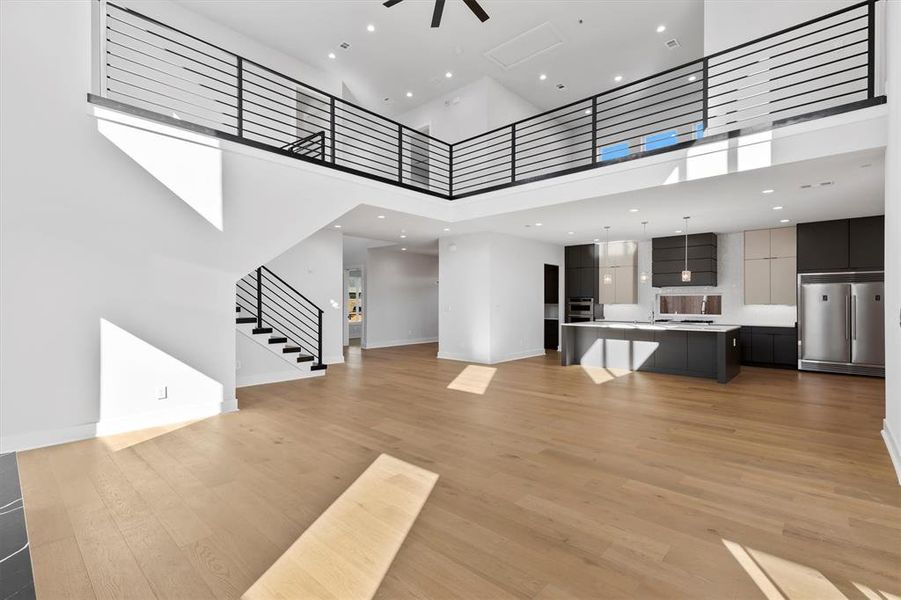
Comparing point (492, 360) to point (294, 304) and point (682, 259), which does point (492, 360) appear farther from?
point (682, 259)

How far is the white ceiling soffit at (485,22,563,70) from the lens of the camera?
7090 mm

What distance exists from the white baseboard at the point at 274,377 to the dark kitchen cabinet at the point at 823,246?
362 inches

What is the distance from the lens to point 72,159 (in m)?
3.81

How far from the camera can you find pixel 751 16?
5.53m

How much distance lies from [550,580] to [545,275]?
357 inches

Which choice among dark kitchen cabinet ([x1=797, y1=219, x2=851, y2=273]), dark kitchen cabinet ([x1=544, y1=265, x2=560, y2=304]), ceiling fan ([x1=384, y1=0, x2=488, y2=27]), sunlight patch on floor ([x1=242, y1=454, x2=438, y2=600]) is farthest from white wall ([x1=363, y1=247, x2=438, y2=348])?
dark kitchen cabinet ([x1=797, y1=219, x2=851, y2=273])

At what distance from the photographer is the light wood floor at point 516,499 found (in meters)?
1.89

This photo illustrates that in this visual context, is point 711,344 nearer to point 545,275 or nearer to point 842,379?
point 842,379

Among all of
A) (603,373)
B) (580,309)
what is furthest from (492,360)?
(580,309)

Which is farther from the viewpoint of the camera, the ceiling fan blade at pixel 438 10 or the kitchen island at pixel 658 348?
the kitchen island at pixel 658 348

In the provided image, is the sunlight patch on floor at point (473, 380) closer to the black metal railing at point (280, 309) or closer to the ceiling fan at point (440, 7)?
the black metal railing at point (280, 309)

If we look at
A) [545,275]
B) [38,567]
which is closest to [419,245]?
[545,275]

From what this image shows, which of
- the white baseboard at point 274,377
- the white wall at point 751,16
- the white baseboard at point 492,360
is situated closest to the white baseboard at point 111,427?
the white baseboard at point 274,377

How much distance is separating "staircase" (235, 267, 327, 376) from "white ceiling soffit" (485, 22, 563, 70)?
5867 mm
